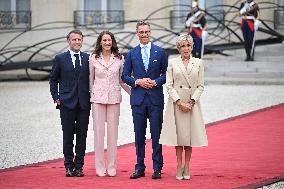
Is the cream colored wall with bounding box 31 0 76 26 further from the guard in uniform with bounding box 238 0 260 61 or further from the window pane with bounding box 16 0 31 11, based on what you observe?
the guard in uniform with bounding box 238 0 260 61

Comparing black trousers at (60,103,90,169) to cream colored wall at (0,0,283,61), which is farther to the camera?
cream colored wall at (0,0,283,61)

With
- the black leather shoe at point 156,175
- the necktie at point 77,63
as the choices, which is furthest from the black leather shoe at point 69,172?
the necktie at point 77,63

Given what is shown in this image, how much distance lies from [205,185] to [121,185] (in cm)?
94

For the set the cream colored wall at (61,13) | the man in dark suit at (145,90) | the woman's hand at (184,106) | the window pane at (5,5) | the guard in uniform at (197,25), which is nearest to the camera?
the woman's hand at (184,106)

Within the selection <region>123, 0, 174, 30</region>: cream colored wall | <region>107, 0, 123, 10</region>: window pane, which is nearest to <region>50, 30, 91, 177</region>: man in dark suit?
<region>123, 0, 174, 30</region>: cream colored wall

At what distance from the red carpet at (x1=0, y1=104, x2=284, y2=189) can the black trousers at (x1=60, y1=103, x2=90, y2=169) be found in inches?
8.5

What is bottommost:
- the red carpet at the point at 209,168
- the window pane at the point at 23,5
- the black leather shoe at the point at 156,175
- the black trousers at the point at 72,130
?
the red carpet at the point at 209,168

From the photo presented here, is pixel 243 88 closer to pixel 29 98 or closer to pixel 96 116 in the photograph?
pixel 29 98

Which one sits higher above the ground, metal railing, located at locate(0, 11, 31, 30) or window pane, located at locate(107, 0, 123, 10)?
window pane, located at locate(107, 0, 123, 10)

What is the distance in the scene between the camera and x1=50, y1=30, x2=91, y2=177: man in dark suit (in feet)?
35.1

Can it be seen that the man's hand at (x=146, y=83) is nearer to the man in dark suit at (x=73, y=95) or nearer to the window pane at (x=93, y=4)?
the man in dark suit at (x=73, y=95)

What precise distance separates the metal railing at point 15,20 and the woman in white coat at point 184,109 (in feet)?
68.1

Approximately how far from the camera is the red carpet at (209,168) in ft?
32.9

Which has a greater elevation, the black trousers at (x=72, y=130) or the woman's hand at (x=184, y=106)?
the woman's hand at (x=184, y=106)
